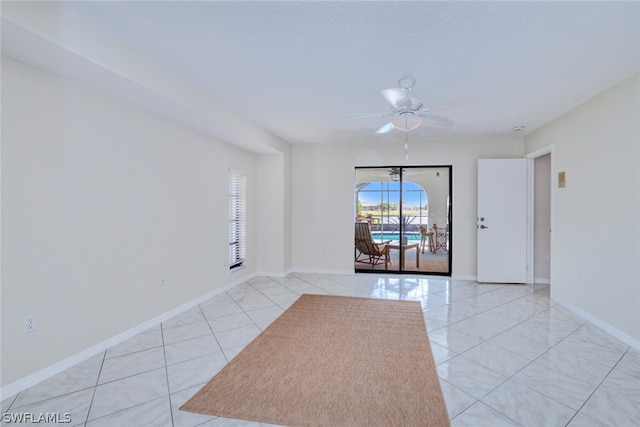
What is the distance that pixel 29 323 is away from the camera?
6.84 ft

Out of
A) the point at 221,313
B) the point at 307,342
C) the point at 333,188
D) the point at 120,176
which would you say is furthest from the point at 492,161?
the point at 120,176

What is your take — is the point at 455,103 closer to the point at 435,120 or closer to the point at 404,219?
the point at 435,120

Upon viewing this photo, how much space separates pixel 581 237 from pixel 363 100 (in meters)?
2.88

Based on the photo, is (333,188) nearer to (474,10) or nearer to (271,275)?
(271,275)

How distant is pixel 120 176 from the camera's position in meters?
2.75

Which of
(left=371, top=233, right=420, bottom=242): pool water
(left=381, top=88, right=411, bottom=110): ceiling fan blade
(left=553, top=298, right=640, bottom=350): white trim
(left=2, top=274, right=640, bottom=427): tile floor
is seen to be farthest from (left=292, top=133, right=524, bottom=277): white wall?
(left=381, top=88, right=411, bottom=110): ceiling fan blade

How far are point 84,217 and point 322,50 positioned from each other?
7.54ft

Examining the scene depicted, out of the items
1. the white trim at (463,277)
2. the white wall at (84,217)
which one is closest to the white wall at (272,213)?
the white wall at (84,217)

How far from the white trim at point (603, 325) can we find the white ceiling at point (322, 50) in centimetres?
232

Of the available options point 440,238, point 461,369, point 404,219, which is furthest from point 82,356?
point 440,238

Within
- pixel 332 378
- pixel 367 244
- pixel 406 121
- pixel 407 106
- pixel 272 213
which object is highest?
pixel 407 106

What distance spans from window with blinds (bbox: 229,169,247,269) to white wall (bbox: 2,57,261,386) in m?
0.93

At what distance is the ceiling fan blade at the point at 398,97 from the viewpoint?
2828 mm

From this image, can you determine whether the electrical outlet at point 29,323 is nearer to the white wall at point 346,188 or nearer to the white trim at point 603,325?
the white wall at point 346,188
